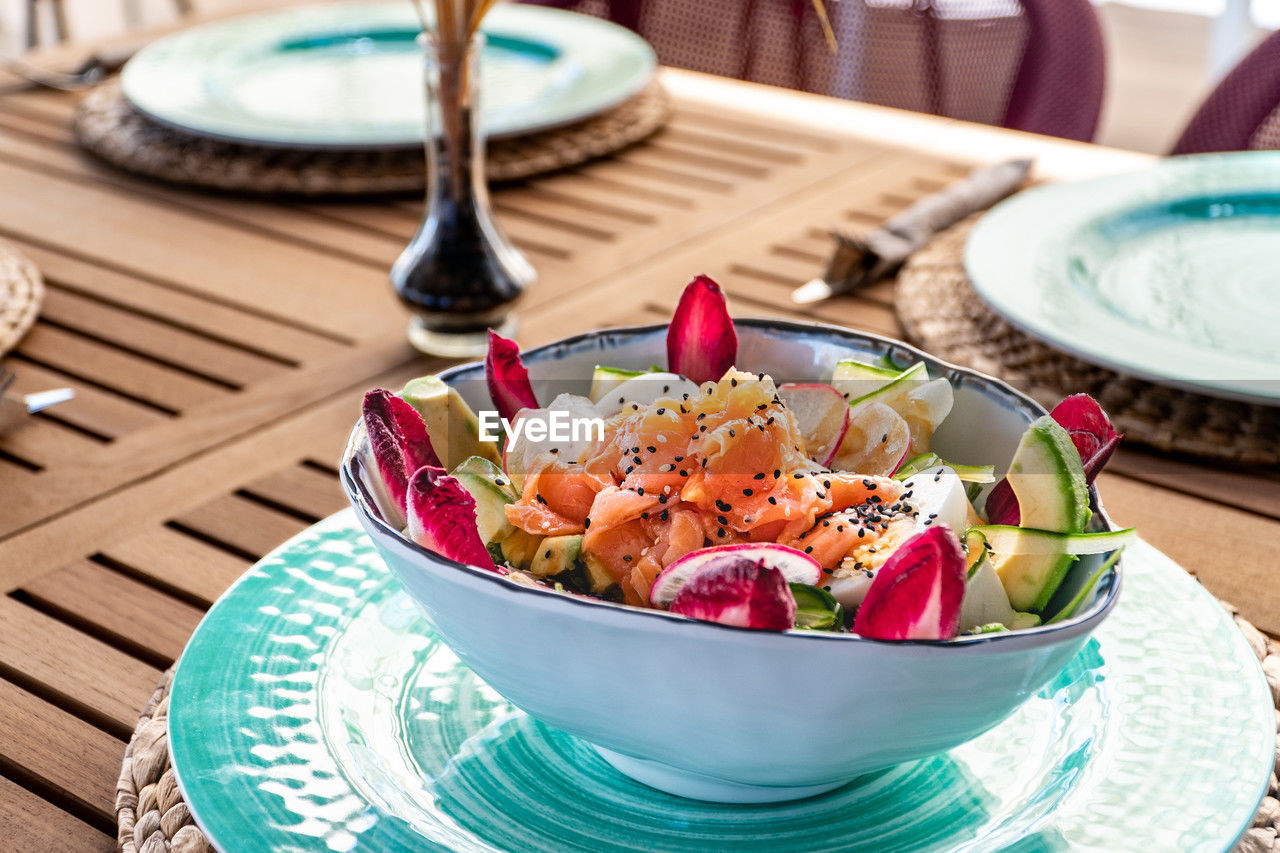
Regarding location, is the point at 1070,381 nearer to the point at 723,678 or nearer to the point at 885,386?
the point at 885,386

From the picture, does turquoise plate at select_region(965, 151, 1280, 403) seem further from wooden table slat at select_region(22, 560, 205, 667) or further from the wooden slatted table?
wooden table slat at select_region(22, 560, 205, 667)

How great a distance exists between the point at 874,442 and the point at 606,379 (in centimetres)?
13

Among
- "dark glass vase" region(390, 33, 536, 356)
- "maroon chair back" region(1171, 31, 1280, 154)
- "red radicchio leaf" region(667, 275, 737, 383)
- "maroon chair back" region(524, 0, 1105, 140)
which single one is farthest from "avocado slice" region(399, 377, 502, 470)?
"maroon chair back" region(524, 0, 1105, 140)

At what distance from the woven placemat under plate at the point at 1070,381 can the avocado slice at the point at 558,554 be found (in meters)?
0.43

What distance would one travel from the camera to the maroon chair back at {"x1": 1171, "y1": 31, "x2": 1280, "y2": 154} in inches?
62.4

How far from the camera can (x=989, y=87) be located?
2.02 m

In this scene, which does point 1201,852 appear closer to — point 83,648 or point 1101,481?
point 1101,481

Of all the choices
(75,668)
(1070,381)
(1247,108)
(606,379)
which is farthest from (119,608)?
(1247,108)

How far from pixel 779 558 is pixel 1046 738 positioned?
147 millimetres

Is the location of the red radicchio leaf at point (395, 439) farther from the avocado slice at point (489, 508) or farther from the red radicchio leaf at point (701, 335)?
the red radicchio leaf at point (701, 335)

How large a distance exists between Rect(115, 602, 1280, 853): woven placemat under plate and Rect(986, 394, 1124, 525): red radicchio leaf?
129mm

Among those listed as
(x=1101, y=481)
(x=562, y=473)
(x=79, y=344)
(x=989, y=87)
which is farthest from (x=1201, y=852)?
(x=989, y=87)

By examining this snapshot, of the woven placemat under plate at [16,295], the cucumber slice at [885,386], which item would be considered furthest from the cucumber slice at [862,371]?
the woven placemat under plate at [16,295]

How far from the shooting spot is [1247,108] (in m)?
1.59
